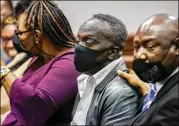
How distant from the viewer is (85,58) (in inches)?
59.7

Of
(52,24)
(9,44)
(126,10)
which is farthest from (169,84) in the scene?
(126,10)

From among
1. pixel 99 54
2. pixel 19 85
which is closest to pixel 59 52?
pixel 19 85

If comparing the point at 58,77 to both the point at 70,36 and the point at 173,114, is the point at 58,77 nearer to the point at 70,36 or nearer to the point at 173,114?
the point at 70,36

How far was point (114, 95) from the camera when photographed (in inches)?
56.9

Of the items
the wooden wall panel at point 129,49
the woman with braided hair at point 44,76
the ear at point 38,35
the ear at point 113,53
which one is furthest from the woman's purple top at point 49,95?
the wooden wall panel at point 129,49

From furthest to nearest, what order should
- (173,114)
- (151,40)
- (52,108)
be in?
1. (52,108)
2. (151,40)
3. (173,114)

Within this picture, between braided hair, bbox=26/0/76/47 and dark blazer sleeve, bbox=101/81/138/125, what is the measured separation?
0.46 meters

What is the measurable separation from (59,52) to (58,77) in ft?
0.59

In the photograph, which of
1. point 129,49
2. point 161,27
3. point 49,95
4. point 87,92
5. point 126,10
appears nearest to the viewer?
point 161,27

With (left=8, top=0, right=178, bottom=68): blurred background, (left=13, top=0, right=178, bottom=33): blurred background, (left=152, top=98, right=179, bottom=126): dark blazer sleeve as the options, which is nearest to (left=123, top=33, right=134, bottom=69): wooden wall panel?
(left=8, top=0, right=178, bottom=68): blurred background

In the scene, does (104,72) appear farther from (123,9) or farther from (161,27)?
(123,9)

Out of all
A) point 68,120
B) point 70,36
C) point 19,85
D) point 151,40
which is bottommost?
point 68,120

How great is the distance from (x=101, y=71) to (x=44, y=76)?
0.35 meters

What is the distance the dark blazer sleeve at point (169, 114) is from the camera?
4.00ft
